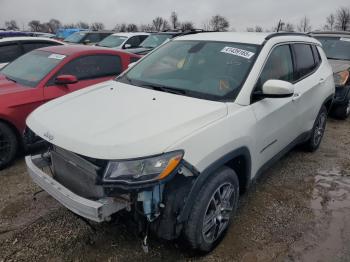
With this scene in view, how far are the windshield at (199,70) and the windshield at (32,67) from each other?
5.60 ft

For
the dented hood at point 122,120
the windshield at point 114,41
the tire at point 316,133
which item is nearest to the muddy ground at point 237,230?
the tire at point 316,133

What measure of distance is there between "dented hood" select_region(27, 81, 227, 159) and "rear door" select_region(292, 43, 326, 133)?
1581mm

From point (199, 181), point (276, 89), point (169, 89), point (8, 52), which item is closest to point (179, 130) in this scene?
point (199, 181)

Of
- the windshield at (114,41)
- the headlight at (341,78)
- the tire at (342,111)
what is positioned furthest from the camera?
the windshield at (114,41)

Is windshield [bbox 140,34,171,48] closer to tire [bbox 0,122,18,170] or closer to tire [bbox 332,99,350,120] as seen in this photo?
tire [bbox 332,99,350,120]

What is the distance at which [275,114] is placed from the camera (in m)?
3.31

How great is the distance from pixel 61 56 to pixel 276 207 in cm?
368

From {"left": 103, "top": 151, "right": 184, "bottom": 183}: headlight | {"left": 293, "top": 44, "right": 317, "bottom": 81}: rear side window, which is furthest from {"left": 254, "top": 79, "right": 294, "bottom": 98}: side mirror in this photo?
{"left": 103, "top": 151, "right": 184, "bottom": 183}: headlight

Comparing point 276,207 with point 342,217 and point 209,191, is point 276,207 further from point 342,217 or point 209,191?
point 209,191

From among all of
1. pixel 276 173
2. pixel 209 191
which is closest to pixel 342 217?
pixel 276 173

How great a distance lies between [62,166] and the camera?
2.65 m

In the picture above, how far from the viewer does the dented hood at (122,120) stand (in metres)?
2.22

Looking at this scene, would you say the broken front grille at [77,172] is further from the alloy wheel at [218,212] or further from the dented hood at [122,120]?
the alloy wheel at [218,212]

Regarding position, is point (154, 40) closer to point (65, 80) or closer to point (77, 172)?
point (65, 80)
